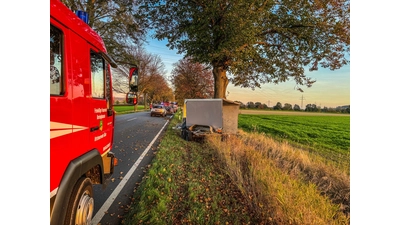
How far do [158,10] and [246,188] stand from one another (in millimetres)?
9879

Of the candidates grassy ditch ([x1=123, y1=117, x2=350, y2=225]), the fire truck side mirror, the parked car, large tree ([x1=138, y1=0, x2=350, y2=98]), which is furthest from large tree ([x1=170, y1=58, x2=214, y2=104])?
the fire truck side mirror

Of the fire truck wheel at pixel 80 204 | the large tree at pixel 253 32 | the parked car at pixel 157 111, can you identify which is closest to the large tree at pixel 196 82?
the parked car at pixel 157 111

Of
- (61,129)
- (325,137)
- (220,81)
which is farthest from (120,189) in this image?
(325,137)

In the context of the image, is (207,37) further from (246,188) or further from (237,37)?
(246,188)

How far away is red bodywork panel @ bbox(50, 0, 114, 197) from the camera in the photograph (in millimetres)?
1727

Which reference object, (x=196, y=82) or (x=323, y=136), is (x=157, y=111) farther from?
(x=323, y=136)

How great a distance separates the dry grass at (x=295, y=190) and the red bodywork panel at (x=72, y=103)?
8.62 feet

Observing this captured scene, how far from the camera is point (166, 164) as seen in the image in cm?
584

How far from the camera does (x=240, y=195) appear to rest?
3.89 m

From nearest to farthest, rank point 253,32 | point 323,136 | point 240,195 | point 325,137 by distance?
point 240,195 → point 253,32 → point 325,137 → point 323,136

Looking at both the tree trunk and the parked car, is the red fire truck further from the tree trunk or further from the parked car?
the parked car

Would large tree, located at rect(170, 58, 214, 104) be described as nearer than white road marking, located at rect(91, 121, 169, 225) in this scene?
No

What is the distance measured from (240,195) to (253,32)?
6.29 metres

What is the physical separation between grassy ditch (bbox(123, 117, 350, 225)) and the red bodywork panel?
1.42 meters
